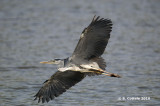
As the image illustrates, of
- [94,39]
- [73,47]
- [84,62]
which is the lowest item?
[84,62]

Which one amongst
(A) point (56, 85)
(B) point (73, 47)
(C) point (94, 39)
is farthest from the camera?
(B) point (73, 47)

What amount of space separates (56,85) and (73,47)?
4744 mm

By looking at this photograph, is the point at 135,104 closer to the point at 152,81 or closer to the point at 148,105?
the point at 148,105

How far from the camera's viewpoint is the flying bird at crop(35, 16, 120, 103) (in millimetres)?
7602

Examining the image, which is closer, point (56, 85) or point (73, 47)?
point (56, 85)

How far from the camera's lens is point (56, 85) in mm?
7750

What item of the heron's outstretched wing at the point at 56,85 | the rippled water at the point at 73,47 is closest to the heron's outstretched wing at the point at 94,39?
the heron's outstretched wing at the point at 56,85

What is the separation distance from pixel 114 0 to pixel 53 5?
120 inches

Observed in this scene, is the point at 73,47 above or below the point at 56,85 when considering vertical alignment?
above

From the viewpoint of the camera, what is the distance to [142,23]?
580 inches

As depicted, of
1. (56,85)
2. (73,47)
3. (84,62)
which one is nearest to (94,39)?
(84,62)

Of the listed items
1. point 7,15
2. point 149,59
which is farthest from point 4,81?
point 7,15

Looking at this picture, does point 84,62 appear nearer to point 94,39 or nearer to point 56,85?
point 94,39

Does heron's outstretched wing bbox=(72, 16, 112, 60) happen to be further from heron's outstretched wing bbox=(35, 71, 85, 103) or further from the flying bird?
heron's outstretched wing bbox=(35, 71, 85, 103)
